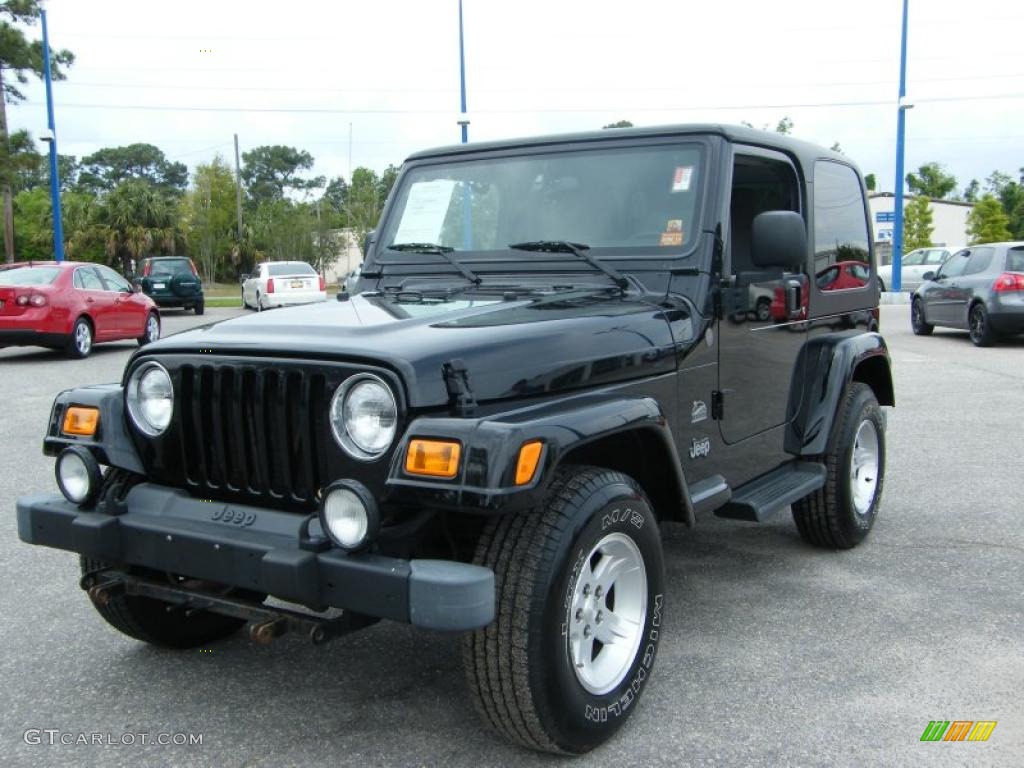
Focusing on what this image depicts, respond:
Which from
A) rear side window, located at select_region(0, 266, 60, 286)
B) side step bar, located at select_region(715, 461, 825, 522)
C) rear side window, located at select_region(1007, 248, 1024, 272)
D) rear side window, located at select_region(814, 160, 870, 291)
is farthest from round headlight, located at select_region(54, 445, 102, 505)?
rear side window, located at select_region(1007, 248, 1024, 272)

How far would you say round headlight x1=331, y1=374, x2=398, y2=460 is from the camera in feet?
8.91

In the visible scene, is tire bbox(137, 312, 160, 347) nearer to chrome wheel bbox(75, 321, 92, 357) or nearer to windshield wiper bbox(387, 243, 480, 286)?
chrome wheel bbox(75, 321, 92, 357)

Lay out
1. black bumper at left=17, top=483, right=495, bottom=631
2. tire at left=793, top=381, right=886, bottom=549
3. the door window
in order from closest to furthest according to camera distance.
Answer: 1. black bumper at left=17, top=483, right=495, bottom=631
2. tire at left=793, top=381, right=886, bottom=549
3. the door window

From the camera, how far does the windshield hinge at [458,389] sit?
271 cm

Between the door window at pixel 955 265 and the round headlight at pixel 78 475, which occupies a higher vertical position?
the door window at pixel 955 265

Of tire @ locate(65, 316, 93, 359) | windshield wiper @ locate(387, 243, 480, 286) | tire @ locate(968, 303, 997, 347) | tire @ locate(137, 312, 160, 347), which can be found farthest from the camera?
tire @ locate(137, 312, 160, 347)

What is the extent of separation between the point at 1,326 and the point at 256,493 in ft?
38.7

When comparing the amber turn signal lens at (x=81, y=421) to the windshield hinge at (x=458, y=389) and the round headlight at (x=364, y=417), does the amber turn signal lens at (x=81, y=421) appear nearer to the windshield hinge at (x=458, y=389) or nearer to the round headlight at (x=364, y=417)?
the round headlight at (x=364, y=417)

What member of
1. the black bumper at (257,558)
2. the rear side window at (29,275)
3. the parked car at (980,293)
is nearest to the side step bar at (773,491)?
the black bumper at (257,558)

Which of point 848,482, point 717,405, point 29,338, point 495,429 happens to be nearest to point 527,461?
point 495,429

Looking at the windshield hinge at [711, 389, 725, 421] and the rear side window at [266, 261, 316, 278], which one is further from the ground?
the rear side window at [266, 261, 316, 278]

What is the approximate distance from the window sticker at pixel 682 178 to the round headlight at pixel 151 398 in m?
2.05

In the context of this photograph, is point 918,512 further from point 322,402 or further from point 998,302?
point 998,302

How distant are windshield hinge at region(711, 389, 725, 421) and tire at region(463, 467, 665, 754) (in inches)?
32.9
